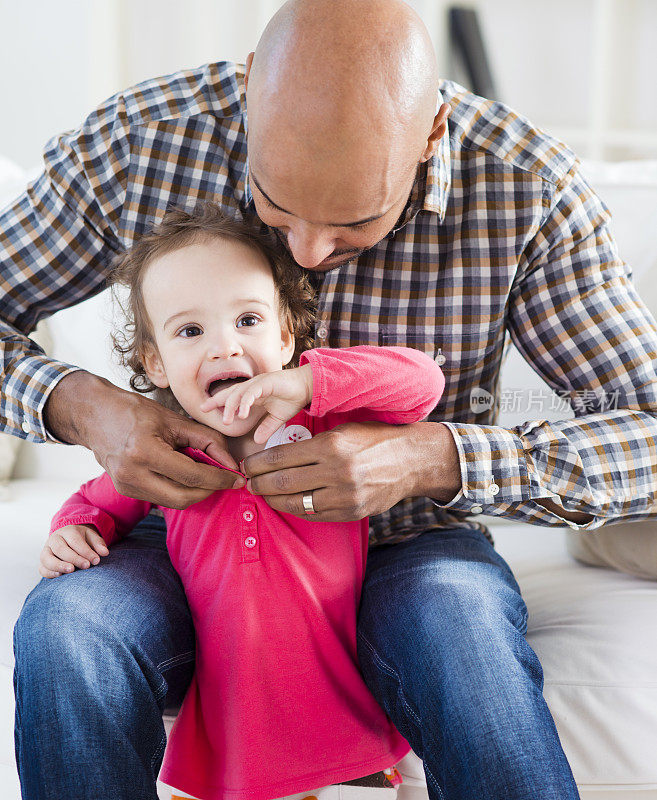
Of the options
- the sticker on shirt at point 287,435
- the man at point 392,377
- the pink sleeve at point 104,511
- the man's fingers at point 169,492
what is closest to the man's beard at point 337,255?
the man at point 392,377

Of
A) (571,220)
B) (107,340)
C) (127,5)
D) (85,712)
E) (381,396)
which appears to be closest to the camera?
(85,712)

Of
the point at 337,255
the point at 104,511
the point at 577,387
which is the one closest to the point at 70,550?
the point at 104,511

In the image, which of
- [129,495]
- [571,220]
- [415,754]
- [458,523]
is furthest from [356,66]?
[415,754]

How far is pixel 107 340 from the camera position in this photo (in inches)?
63.9

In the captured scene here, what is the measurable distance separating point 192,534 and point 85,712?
29 centimetres

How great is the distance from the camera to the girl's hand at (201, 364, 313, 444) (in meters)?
0.96

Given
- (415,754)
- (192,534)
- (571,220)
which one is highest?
(571,220)

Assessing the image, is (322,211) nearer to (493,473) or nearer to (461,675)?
(493,473)

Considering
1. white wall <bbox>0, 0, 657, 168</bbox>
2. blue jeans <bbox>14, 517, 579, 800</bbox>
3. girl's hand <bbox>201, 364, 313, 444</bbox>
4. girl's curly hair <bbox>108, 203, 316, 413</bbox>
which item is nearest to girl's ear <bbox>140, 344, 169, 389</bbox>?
girl's curly hair <bbox>108, 203, 316, 413</bbox>

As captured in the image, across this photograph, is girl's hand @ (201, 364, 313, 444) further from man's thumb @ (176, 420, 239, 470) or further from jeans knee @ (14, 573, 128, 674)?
jeans knee @ (14, 573, 128, 674)

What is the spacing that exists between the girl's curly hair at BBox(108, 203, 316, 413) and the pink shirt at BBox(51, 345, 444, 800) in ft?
0.51

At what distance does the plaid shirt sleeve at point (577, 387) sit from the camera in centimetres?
113

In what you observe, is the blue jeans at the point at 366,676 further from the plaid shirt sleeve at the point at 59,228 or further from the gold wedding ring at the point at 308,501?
the plaid shirt sleeve at the point at 59,228

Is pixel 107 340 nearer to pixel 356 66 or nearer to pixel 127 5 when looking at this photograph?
pixel 356 66
